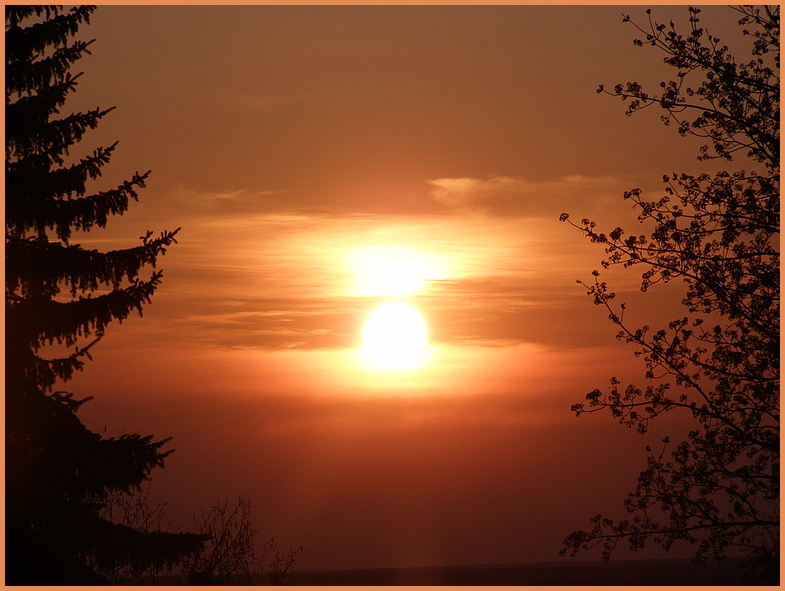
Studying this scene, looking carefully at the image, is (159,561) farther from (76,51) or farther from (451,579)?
(451,579)

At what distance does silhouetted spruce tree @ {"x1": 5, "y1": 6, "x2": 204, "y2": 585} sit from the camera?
12492 mm

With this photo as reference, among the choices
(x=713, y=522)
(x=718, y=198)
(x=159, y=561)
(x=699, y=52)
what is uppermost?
(x=699, y=52)

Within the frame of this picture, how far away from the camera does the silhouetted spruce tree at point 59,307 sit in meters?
12.5

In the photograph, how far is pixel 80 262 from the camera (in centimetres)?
1298

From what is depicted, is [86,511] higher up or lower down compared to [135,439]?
lower down

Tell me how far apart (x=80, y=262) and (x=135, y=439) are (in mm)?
3421

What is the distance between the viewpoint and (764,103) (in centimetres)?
988

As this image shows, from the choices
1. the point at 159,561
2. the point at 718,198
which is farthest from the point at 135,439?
the point at 718,198

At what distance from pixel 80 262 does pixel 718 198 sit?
1089 cm

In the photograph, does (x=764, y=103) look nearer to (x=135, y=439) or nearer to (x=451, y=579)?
(x=135, y=439)

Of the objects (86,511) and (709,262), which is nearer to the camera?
(709,262)

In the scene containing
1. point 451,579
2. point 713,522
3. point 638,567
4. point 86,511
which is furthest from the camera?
point 638,567

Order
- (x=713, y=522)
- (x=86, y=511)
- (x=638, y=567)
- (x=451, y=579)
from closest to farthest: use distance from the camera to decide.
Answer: (x=713, y=522) → (x=86, y=511) → (x=451, y=579) → (x=638, y=567)

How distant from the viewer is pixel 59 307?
12.8 metres
